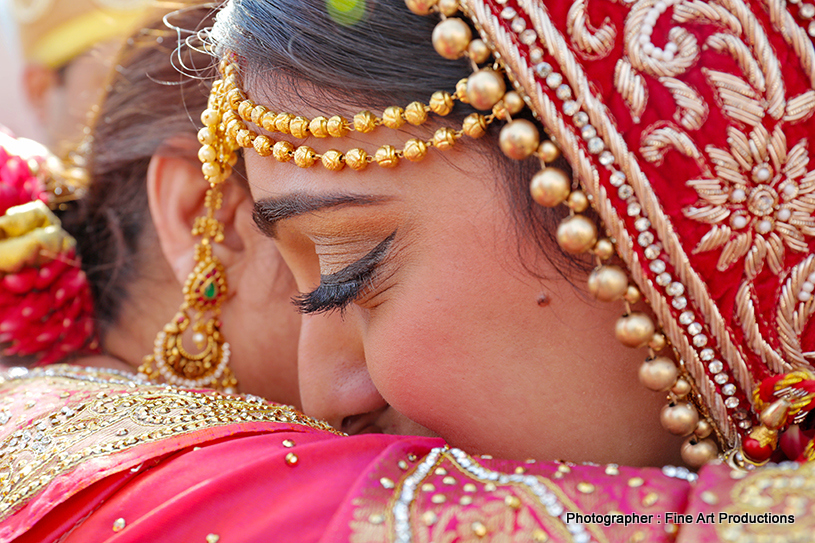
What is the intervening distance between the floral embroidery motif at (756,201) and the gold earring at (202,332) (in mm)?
869

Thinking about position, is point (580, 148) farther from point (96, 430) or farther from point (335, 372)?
point (96, 430)

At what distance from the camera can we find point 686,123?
0.70 m

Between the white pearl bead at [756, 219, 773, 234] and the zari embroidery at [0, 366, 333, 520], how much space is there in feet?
1.92

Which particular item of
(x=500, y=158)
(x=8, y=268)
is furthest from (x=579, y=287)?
(x=8, y=268)

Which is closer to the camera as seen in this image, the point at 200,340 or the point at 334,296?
the point at 334,296

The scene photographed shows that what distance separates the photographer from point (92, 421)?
0.92 metres

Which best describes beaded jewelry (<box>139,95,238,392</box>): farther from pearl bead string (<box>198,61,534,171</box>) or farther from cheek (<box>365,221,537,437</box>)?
cheek (<box>365,221,537,437</box>)

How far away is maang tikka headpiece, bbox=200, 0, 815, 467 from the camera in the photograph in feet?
2.27

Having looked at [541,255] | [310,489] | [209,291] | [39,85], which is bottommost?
[310,489]

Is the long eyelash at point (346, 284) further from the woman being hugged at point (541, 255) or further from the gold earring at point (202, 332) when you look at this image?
the gold earring at point (202, 332)

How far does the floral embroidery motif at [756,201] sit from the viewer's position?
71 centimetres

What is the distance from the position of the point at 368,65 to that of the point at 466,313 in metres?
0.30

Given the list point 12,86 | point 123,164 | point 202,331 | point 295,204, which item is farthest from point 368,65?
point 12,86

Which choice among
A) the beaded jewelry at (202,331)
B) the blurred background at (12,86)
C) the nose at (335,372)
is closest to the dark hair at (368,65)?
the nose at (335,372)
